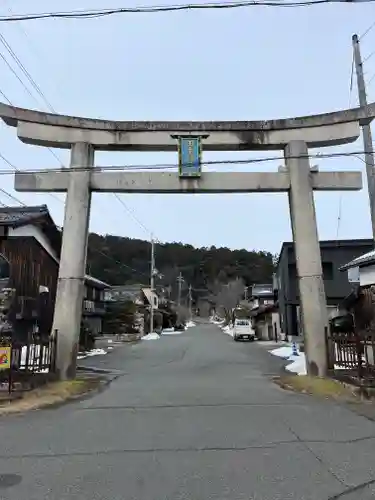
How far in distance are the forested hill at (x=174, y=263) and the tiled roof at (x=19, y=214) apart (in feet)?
143

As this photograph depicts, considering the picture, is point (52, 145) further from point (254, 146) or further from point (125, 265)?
point (125, 265)

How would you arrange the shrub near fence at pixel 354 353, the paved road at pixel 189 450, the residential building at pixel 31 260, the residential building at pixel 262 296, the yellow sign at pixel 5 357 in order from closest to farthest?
the paved road at pixel 189 450
the yellow sign at pixel 5 357
the shrub near fence at pixel 354 353
the residential building at pixel 31 260
the residential building at pixel 262 296

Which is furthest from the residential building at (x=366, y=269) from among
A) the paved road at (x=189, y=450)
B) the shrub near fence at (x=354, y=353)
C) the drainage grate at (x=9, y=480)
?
the drainage grate at (x=9, y=480)

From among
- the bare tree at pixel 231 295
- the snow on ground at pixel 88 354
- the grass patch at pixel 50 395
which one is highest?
the bare tree at pixel 231 295

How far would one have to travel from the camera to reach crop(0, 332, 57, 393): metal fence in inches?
456

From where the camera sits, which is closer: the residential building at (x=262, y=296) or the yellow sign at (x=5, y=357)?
the yellow sign at (x=5, y=357)

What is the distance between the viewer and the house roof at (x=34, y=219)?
2042 centimetres

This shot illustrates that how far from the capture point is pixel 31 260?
2483 centimetres

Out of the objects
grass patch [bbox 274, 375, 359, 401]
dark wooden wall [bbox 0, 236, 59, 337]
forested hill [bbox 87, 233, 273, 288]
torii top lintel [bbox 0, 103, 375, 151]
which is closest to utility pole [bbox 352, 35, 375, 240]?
torii top lintel [bbox 0, 103, 375, 151]

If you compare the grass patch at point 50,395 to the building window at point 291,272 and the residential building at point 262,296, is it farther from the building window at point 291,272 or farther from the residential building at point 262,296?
the residential building at point 262,296

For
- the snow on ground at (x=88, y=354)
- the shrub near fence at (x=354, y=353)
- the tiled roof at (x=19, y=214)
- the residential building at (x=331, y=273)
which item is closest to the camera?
the shrub near fence at (x=354, y=353)

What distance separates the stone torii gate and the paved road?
4.56 metres

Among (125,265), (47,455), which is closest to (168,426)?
(47,455)

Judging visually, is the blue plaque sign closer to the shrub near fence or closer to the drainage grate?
the shrub near fence
